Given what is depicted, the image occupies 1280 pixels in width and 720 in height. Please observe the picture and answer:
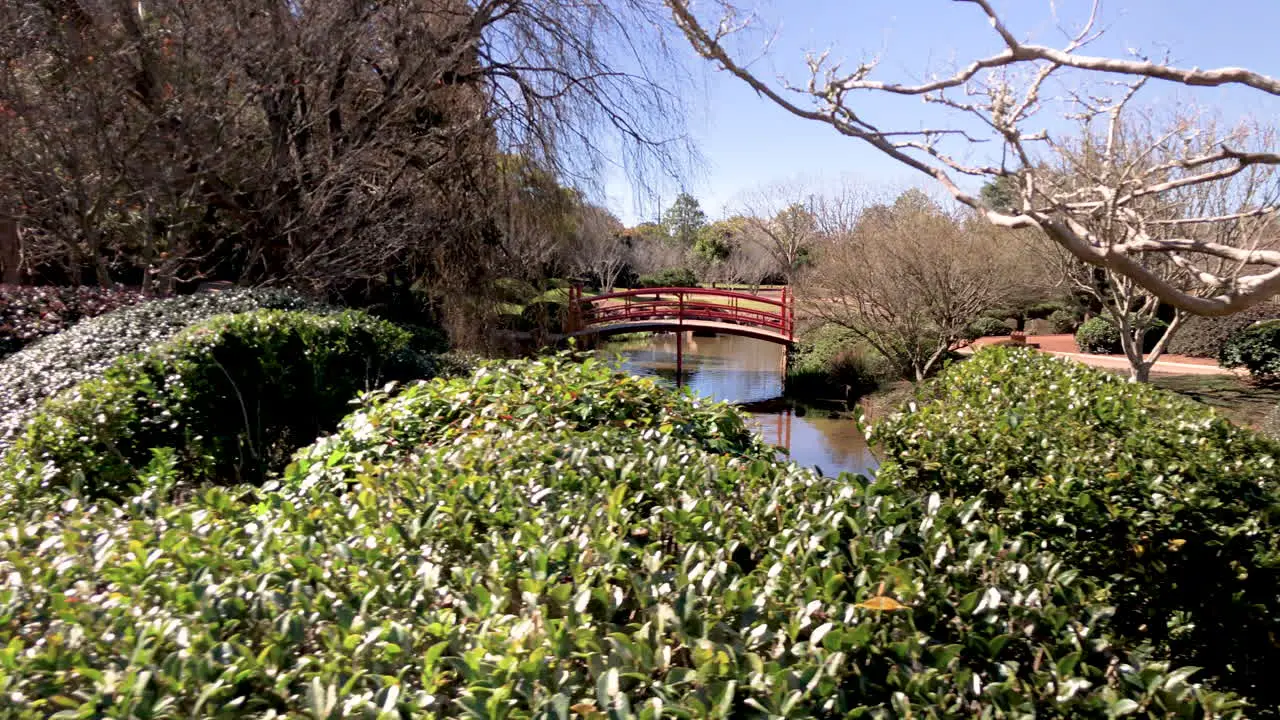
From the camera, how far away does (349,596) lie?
5.31 ft

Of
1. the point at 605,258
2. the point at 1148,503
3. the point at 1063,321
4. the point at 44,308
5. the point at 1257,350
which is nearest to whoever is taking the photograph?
the point at 1148,503

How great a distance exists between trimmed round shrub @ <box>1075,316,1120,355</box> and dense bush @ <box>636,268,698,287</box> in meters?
20.5

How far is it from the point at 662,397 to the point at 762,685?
215 centimetres

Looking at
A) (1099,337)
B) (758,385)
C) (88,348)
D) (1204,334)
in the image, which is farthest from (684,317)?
(88,348)

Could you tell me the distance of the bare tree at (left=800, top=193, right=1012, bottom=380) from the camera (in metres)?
16.4

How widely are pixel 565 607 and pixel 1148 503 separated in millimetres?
2809

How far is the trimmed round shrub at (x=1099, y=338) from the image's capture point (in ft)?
62.1

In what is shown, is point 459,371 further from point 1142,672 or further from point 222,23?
point 1142,672

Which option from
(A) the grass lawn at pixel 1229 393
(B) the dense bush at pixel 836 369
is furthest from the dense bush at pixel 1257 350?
(B) the dense bush at pixel 836 369

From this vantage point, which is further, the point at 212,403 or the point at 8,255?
the point at 8,255

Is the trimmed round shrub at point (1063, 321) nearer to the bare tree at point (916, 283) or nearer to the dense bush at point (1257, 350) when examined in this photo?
the bare tree at point (916, 283)

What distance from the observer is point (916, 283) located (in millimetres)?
16594

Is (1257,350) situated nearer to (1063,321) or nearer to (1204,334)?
(1204,334)

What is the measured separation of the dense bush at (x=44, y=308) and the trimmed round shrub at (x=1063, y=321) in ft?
74.9
